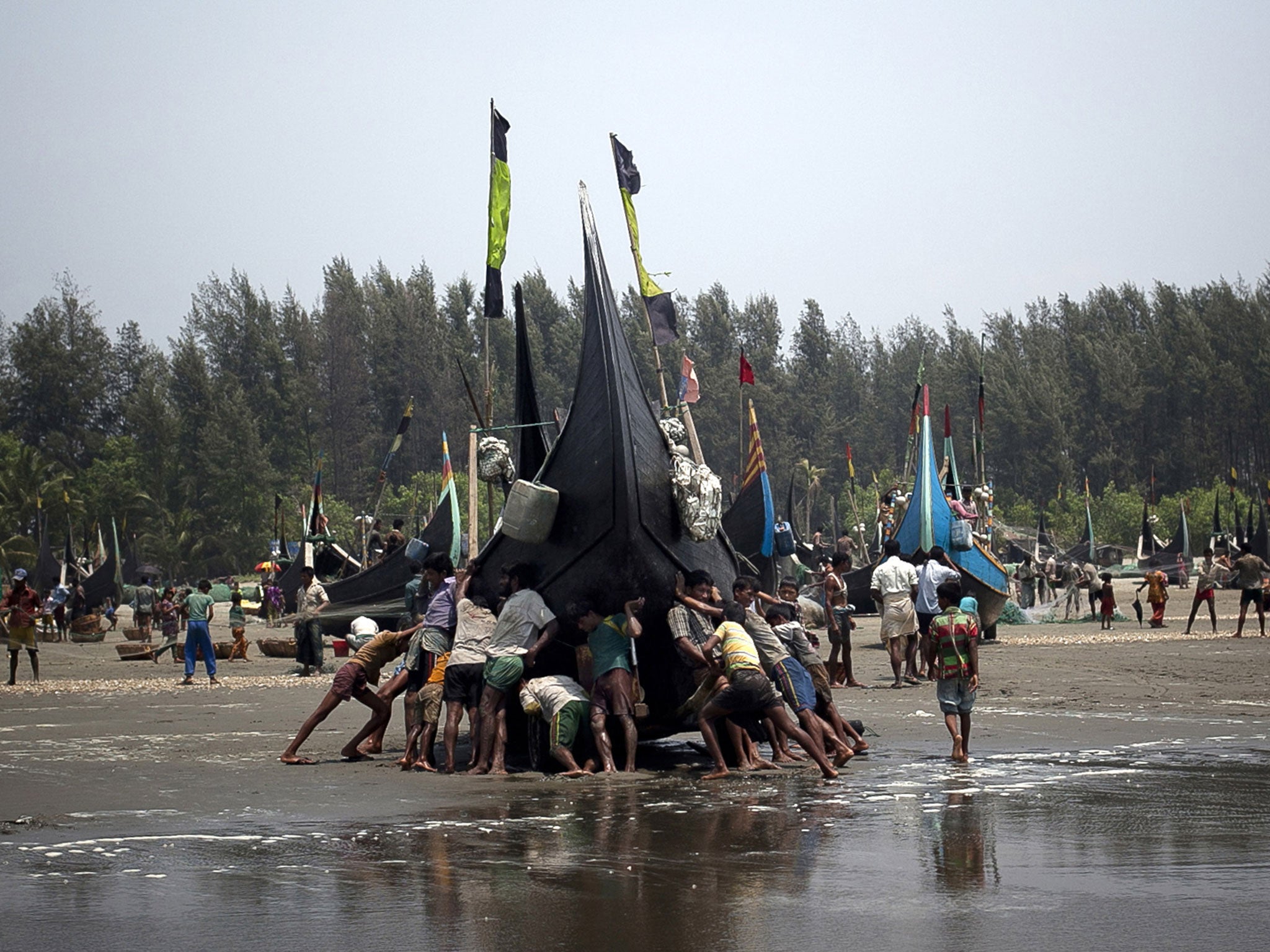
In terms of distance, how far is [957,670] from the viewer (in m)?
10.1

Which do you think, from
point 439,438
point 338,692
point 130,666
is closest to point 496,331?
point 439,438

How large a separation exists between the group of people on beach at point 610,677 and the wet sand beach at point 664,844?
1.12 feet

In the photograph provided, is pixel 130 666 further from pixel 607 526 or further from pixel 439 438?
pixel 439 438

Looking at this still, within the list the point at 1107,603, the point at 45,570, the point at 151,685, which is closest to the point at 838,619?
the point at 151,685

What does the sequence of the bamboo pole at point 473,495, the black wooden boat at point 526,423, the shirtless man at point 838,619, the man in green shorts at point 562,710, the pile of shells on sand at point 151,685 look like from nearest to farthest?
1. the man in green shorts at point 562,710
2. the bamboo pole at point 473,495
3. the black wooden boat at point 526,423
4. the shirtless man at point 838,619
5. the pile of shells on sand at point 151,685

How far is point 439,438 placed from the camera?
73.6 meters

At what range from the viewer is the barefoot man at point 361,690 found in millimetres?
10898

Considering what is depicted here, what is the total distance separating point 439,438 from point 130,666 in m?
50.4

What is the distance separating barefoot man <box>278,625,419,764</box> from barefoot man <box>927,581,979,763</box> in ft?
13.1

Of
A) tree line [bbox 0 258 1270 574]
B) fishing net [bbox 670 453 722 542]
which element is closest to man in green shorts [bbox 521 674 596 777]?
fishing net [bbox 670 453 722 542]

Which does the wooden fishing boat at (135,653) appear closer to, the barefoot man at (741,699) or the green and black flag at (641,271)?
the green and black flag at (641,271)

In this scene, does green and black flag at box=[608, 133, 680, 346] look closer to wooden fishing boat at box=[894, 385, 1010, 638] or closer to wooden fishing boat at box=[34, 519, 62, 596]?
wooden fishing boat at box=[894, 385, 1010, 638]

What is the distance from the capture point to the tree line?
63.1 metres

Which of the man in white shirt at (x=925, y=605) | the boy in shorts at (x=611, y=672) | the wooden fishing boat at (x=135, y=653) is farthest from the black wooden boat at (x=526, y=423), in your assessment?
the wooden fishing boat at (x=135, y=653)
